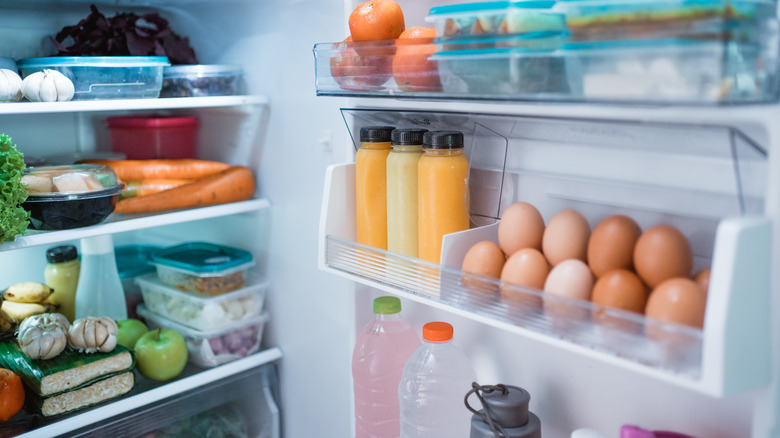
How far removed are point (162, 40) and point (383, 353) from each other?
1053 millimetres

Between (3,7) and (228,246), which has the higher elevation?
(3,7)

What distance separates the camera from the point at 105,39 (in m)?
1.71

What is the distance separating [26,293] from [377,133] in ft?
3.32

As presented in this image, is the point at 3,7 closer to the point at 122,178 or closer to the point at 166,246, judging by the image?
the point at 122,178

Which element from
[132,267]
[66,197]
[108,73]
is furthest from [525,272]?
[132,267]

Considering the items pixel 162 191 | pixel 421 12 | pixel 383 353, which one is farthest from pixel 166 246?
pixel 421 12

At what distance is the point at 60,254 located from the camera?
1731mm

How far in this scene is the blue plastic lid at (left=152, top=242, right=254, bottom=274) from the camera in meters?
1.77

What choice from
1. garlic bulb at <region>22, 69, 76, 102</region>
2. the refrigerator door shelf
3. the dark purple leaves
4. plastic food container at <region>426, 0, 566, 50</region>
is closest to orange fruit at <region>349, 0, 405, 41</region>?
plastic food container at <region>426, 0, 566, 50</region>

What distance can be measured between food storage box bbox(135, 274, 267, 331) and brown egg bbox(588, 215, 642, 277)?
1.12 metres

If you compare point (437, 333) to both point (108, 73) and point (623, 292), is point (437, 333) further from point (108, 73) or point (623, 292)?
point (108, 73)

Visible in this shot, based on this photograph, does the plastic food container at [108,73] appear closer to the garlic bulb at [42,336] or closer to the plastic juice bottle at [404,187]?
the garlic bulb at [42,336]

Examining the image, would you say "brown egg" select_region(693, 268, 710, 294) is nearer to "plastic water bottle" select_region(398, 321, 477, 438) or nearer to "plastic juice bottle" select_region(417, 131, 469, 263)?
"plastic juice bottle" select_region(417, 131, 469, 263)

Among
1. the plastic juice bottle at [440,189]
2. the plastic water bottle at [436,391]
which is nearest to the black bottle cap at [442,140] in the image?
the plastic juice bottle at [440,189]
